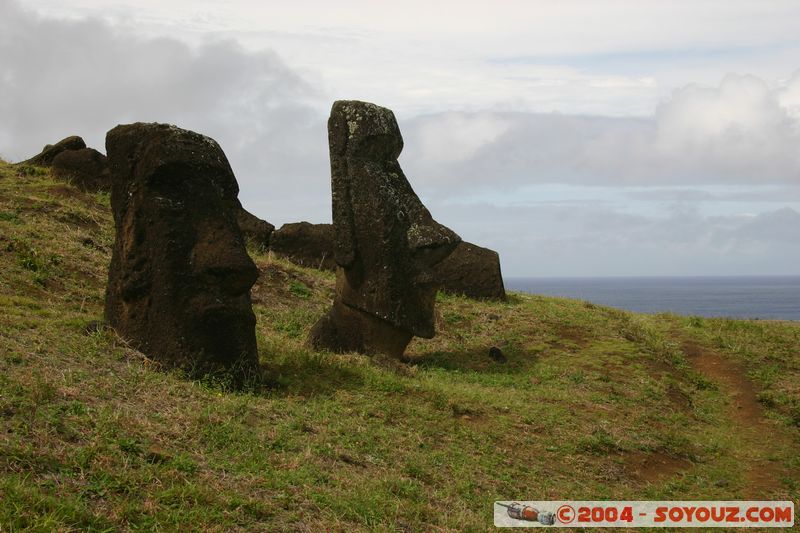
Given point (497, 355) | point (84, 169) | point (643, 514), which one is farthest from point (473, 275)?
point (643, 514)

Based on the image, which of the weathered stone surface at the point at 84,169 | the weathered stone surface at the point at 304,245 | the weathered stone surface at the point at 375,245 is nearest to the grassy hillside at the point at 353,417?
the weathered stone surface at the point at 375,245

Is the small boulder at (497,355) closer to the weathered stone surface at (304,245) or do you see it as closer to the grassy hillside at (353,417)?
the grassy hillside at (353,417)

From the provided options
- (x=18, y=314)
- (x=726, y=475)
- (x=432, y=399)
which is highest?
(x=18, y=314)

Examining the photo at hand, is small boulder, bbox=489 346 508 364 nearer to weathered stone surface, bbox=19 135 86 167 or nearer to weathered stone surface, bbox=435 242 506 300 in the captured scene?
weathered stone surface, bbox=435 242 506 300

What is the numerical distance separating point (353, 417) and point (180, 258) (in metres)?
2.61

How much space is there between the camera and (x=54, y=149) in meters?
21.2

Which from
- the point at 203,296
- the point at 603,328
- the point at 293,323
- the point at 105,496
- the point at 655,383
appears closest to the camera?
the point at 105,496

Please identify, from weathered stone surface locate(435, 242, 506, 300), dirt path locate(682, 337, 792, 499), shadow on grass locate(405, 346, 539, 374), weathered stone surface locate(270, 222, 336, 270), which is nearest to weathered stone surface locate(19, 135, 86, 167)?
weathered stone surface locate(270, 222, 336, 270)

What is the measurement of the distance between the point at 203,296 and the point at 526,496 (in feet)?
13.4

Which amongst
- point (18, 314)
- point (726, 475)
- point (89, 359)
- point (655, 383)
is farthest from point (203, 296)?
point (655, 383)

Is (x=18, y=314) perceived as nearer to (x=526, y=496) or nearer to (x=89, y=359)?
(x=89, y=359)

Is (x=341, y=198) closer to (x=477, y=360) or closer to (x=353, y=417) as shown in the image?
(x=477, y=360)

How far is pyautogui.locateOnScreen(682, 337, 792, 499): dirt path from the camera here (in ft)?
33.9

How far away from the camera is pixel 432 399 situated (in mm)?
10812
